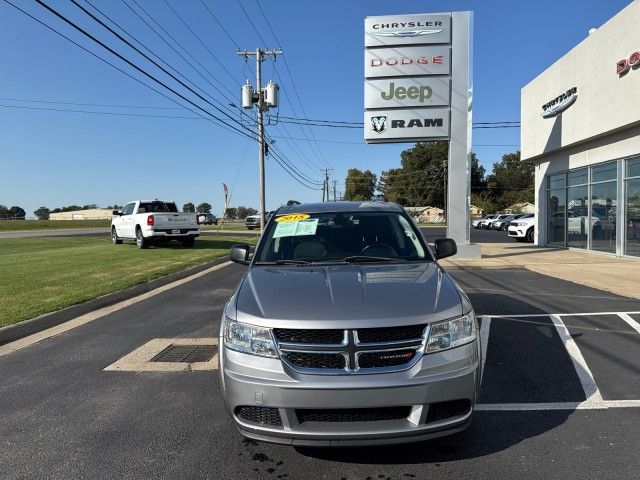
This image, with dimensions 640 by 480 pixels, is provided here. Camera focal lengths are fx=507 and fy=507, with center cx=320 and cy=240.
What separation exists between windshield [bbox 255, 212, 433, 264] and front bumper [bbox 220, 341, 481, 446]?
1.50 meters

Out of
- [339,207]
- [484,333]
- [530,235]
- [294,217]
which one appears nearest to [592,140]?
[530,235]

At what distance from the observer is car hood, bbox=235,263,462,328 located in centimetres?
296

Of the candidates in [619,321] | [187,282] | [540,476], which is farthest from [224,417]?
[187,282]

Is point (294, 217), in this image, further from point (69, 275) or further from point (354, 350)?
point (69, 275)

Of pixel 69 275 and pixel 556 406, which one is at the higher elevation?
pixel 69 275

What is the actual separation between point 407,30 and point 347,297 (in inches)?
612

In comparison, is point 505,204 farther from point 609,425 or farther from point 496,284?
point 609,425

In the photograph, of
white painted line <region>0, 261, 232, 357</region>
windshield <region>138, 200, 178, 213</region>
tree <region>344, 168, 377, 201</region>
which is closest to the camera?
white painted line <region>0, 261, 232, 357</region>

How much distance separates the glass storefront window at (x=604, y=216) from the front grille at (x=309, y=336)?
51.2ft

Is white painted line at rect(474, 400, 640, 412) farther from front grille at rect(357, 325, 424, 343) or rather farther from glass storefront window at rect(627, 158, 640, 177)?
glass storefront window at rect(627, 158, 640, 177)

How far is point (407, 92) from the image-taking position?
17.0m

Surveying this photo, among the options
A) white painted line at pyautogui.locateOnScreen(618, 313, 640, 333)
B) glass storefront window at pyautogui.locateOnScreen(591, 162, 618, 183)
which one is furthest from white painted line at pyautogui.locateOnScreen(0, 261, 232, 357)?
glass storefront window at pyautogui.locateOnScreen(591, 162, 618, 183)

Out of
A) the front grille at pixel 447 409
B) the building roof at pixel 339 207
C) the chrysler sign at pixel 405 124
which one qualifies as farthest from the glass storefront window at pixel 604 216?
the front grille at pixel 447 409

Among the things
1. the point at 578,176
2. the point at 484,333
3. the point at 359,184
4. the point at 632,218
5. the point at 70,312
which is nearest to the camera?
the point at 484,333
